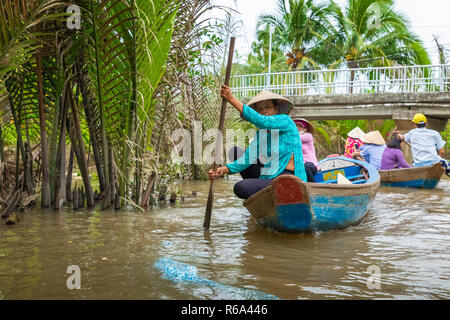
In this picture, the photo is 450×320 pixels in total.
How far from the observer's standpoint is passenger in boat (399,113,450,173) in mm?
9133

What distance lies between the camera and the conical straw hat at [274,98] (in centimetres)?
441

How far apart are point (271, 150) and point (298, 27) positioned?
20.5 m

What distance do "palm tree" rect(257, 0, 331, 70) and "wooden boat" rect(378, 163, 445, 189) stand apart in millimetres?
13902

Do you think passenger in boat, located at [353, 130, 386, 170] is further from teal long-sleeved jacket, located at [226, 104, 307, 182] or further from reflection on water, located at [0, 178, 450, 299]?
teal long-sleeved jacket, located at [226, 104, 307, 182]

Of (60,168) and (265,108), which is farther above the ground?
(265,108)

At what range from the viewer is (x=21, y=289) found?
263 centimetres

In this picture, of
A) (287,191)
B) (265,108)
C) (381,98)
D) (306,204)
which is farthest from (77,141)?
(381,98)

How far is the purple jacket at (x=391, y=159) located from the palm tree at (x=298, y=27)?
13347 millimetres

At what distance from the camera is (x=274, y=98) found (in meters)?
4.38

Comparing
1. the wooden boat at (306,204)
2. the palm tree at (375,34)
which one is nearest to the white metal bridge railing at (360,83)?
the palm tree at (375,34)

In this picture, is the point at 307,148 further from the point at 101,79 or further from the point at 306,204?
the point at 101,79

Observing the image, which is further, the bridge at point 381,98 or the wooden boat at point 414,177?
the bridge at point 381,98

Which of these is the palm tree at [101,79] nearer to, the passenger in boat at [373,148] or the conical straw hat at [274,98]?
the conical straw hat at [274,98]

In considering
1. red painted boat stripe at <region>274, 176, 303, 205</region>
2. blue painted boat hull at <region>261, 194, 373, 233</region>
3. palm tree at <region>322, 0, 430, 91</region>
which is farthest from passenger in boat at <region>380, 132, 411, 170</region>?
palm tree at <region>322, 0, 430, 91</region>
